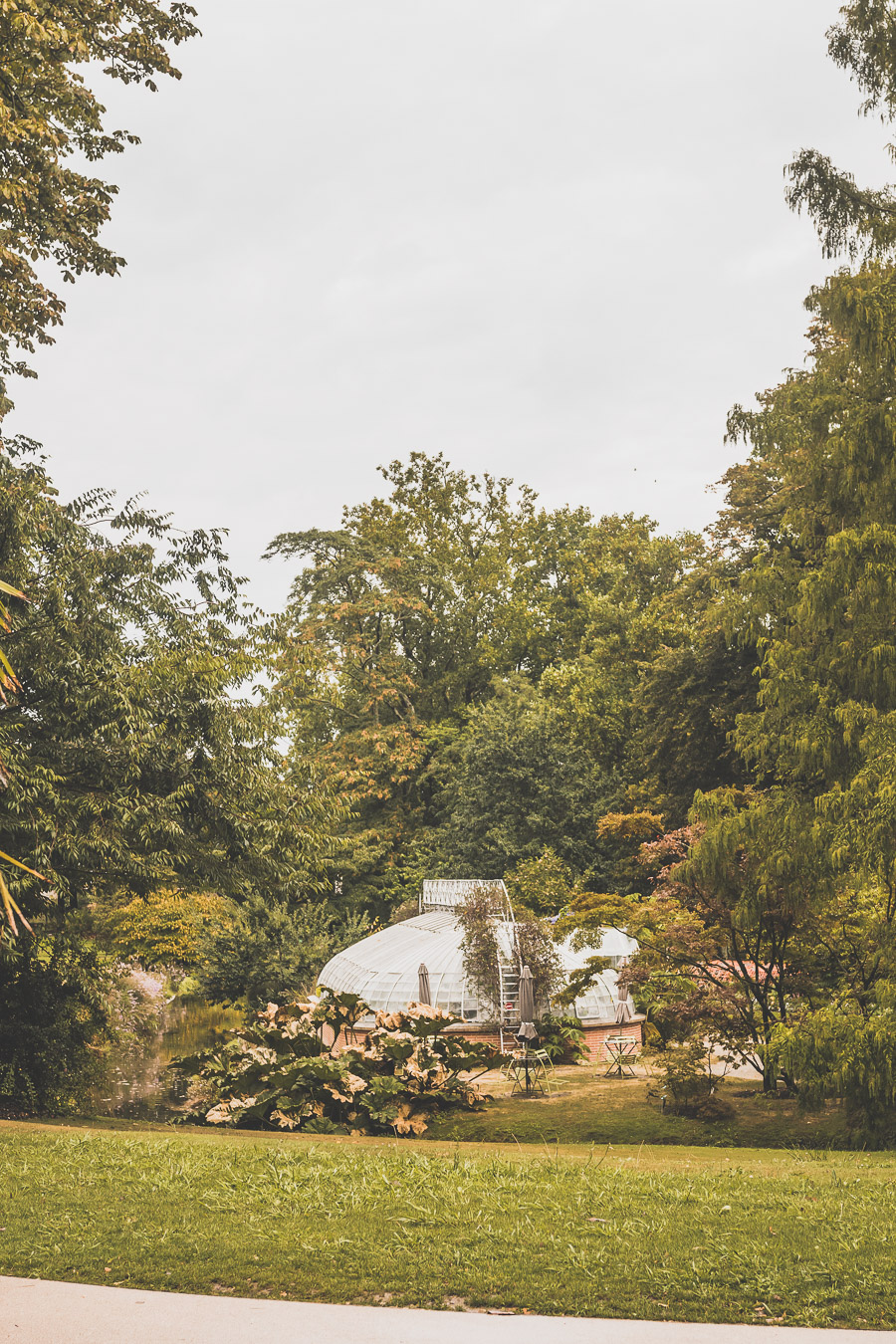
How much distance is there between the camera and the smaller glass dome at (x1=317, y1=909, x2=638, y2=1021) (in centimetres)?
2106

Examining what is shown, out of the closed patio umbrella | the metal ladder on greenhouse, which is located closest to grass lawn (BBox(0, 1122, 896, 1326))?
the closed patio umbrella

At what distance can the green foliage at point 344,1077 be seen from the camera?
12414 millimetres

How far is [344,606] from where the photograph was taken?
1500 inches

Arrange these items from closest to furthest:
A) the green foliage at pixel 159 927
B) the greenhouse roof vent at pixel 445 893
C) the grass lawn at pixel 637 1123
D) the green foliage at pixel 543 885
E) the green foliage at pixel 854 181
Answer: the grass lawn at pixel 637 1123 < the green foliage at pixel 854 181 < the green foliage at pixel 543 885 < the greenhouse roof vent at pixel 445 893 < the green foliage at pixel 159 927

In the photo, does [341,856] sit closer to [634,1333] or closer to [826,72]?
[826,72]

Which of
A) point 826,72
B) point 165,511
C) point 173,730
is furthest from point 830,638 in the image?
point 165,511

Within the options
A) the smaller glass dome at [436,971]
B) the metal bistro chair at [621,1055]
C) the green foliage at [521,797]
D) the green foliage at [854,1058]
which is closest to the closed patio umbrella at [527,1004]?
the metal bistro chair at [621,1055]

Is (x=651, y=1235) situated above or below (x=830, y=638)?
below

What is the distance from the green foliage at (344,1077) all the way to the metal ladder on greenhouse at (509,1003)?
4.93 meters

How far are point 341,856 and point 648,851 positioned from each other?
73.8 ft

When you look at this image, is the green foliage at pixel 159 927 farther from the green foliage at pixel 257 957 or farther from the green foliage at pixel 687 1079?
the green foliage at pixel 687 1079

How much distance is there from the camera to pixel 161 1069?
65.5 ft

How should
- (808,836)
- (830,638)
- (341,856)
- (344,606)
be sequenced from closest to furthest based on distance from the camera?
(808,836) < (830,638) < (341,856) < (344,606)

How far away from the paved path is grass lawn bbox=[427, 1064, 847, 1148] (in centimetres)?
751
